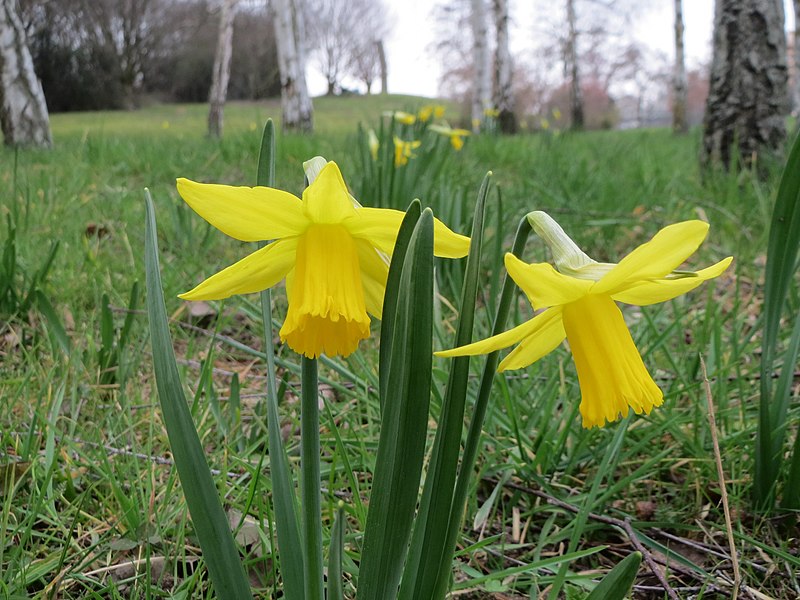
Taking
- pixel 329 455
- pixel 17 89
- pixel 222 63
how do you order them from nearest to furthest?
pixel 329 455, pixel 17 89, pixel 222 63

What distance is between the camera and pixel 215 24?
76.0ft

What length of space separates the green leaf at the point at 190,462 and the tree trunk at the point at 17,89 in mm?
5547

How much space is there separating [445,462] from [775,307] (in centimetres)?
65

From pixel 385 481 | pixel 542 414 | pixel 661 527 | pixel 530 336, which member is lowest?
pixel 661 527

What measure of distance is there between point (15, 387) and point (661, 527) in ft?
4.21

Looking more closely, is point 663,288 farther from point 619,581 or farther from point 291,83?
point 291,83

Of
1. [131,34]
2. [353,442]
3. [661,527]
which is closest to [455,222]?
[353,442]

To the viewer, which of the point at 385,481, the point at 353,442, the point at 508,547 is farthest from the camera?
the point at 353,442

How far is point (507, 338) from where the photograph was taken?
49 centimetres

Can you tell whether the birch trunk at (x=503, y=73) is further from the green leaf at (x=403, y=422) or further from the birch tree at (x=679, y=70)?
the green leaf at (x=403, y=422)

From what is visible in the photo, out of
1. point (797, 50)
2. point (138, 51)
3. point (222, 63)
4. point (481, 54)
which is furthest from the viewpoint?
point (138, 51)

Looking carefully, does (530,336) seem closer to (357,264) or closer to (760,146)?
(357,264)

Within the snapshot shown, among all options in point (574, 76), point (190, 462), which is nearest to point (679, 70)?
point (574, 76)

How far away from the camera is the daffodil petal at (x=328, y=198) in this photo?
0.49m
